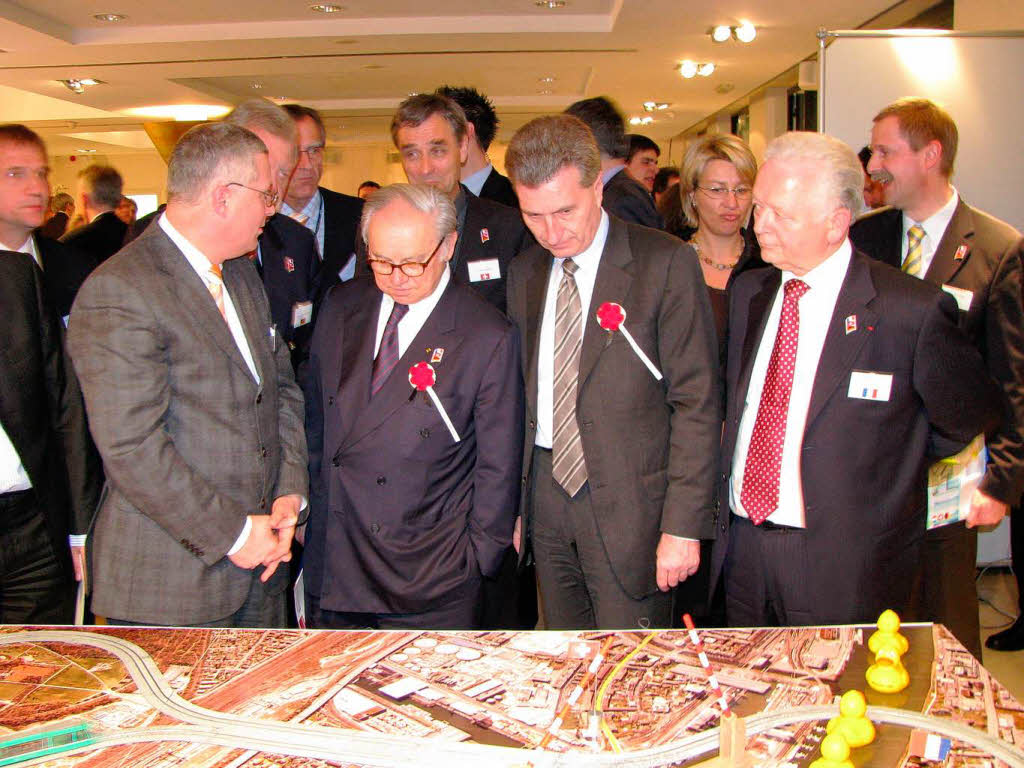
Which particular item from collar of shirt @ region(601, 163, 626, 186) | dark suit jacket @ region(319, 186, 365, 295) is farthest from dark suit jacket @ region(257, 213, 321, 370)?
collar of shirt @ region(601, 163, 626, 186)

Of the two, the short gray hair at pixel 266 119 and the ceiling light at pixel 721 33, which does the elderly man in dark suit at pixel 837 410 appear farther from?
the ceiling light at pixel 721 33

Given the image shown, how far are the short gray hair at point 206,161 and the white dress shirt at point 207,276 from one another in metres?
0.08

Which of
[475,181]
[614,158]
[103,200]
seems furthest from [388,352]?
[103,200]

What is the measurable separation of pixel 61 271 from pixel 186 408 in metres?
1.16

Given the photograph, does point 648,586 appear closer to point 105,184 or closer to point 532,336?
point 532,336

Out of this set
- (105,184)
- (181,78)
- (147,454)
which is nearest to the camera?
(147,454)

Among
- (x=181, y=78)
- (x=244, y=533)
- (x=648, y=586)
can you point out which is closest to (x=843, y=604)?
(x=648, y=586)

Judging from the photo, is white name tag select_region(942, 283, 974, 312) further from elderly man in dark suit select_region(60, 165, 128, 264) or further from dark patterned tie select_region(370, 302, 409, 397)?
elderly man in dark suit select_region(60, 165, 128, 264)

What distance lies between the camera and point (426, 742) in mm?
1454

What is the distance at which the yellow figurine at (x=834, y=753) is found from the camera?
4.29ft

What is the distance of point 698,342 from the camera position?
234cm

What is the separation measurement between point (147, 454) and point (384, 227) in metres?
0.83

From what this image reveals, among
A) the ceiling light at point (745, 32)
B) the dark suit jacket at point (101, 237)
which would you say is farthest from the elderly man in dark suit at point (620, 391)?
the ceiling light at point (745, 32)

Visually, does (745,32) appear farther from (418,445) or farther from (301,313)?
(418,445)
